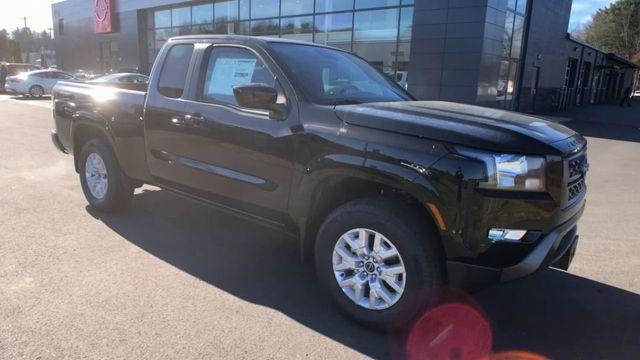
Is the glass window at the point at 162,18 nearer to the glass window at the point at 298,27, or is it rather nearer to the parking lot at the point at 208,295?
the glass window at the point at 298,27

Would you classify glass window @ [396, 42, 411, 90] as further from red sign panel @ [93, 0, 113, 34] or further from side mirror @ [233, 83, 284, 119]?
red sign panel @ [93, 0, 113, 34]

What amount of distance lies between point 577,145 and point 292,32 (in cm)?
2071

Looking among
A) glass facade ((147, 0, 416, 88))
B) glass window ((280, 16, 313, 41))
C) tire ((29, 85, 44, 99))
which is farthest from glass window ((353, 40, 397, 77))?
tire ((29, 85, 44, 99))

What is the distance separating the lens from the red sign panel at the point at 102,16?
34719 mm

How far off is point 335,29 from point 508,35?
7.12 m

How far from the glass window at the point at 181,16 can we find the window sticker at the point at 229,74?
2680 cm

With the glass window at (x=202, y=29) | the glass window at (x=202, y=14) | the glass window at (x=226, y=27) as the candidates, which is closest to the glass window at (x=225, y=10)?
the glass window at (x=226, y=27)

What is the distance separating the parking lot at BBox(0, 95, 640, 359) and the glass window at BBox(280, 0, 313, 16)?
17886 mm

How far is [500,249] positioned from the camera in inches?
108

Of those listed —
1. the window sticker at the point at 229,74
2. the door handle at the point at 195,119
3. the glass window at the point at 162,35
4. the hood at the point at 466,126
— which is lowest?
the door handle at the point at 195,119

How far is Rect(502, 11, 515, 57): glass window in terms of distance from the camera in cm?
1900

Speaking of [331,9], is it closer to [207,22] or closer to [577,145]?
[207,22]

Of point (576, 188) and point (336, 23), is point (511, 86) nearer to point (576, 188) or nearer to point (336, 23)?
point (336, 23)

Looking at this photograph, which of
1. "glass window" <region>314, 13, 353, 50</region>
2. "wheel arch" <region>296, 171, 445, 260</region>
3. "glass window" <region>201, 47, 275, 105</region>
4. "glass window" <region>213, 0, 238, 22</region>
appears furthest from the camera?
"glass window" <region>213, 0, 238, 22</region>
